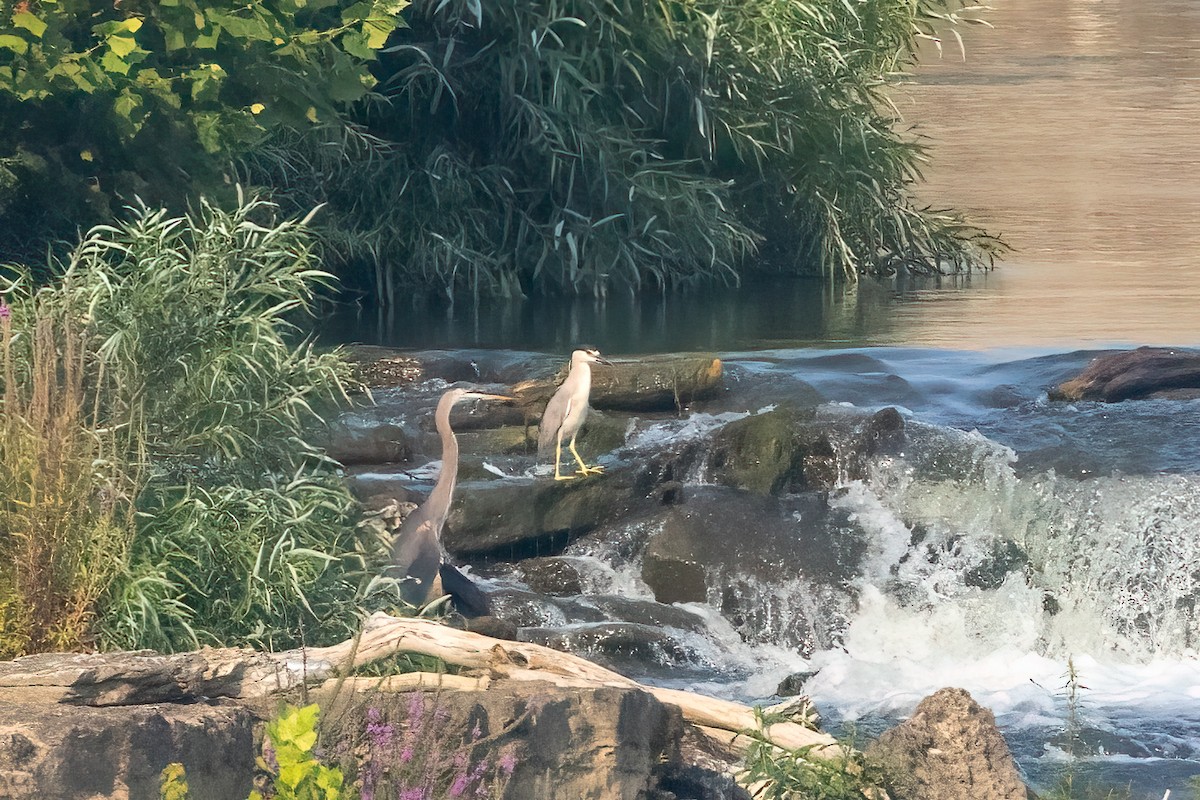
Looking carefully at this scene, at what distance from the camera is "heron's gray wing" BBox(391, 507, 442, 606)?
7941 millimetres

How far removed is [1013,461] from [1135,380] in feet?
6.01

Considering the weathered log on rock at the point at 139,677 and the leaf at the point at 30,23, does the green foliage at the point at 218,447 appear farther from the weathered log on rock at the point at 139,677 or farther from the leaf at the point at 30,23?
the leaf at the point at 30,23

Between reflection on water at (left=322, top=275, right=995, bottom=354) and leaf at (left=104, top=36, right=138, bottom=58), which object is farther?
reflection on water at (left=322, top=275, right=995, bottom=354)

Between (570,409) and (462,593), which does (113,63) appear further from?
(570,409)

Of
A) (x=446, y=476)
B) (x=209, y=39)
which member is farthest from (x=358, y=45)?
(x=446, y=476)

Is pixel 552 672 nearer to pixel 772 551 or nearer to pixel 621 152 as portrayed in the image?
pixel 772 551

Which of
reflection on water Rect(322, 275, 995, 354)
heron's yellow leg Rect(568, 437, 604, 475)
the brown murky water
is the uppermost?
the brown murky water

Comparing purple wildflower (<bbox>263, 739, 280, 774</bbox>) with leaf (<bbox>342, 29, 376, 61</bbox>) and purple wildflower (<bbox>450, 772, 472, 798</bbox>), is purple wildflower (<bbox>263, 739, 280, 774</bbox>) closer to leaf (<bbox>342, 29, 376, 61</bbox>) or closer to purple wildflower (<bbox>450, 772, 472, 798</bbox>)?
purple wildflower (<bbox>450, 772, 472, 798</bbox>)

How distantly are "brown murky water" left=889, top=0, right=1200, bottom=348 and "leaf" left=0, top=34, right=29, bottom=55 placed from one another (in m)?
8.43

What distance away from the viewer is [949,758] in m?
6.16

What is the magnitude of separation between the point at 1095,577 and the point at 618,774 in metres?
5.67

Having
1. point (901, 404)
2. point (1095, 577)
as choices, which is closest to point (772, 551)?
point (1095, 577)

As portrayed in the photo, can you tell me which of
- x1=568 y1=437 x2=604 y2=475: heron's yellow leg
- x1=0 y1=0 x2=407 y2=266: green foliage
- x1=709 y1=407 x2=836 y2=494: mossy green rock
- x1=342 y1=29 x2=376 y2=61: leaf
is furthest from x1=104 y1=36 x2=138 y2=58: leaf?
x1=709 y1=407 x2=836 y2=494: mossy green rock

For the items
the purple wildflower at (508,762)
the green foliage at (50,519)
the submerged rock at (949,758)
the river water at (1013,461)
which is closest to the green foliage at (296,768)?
the purple wildflower at (508,762)
